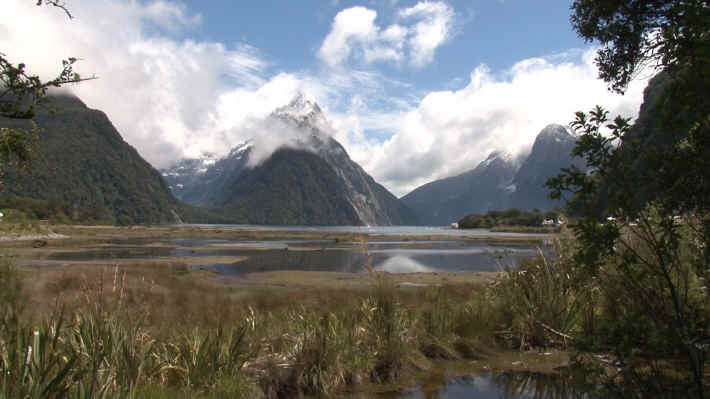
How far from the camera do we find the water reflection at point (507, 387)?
240 inches

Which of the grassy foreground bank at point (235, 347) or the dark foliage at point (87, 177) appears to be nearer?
the grassy foreground bank at point (235, 347)

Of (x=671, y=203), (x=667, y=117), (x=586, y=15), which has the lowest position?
(x=671, y=203)

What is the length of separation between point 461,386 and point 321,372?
207 centimetres

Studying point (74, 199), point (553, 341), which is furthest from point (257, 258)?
point (74, 199)

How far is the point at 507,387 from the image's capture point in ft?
21.3

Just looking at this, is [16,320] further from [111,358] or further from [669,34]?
[669,34]

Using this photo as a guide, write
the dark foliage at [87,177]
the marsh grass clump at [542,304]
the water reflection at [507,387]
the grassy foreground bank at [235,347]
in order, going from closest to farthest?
1. the grassy foreground bank at [235,347]
2. the water reflection at [507,387]
3. the marsh grass clump at [542,304]
4. the dark foliage at [87,177]

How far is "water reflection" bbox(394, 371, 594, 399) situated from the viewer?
6086mm

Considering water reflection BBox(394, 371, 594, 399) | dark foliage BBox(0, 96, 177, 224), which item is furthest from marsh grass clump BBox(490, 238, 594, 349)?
dark foliage BBox(0, 96, 177, 224)

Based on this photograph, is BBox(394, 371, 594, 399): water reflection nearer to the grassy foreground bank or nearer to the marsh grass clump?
the grassy foreground bank

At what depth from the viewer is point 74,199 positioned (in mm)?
164875

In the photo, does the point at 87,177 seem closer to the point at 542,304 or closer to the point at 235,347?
the point at 235,347

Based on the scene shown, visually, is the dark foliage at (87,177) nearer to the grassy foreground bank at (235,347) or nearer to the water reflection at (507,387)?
the grassy foreground bank at (235,347)

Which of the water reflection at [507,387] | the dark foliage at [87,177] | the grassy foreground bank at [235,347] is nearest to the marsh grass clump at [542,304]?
the grassy foreground bank at [235,347]
